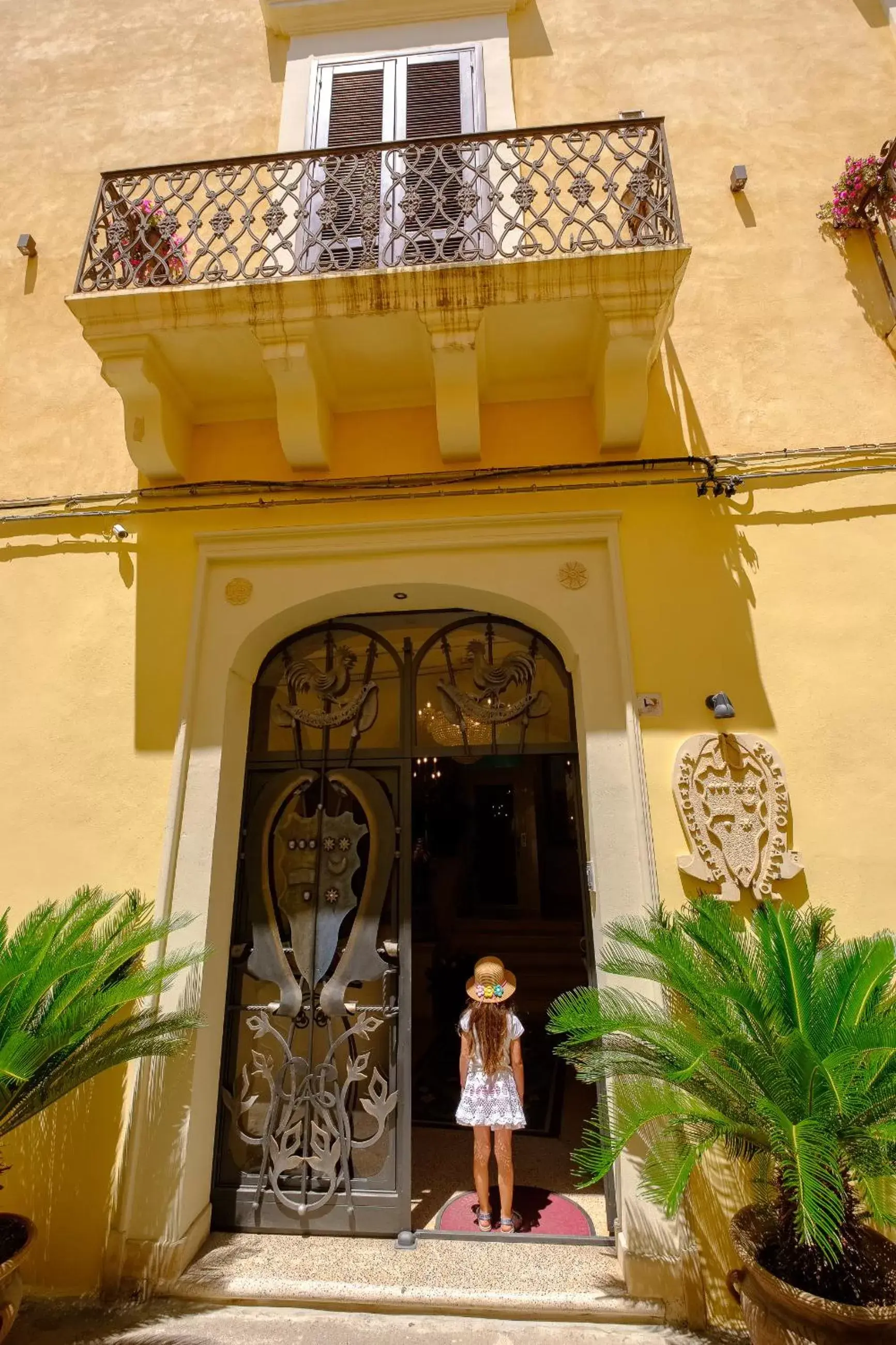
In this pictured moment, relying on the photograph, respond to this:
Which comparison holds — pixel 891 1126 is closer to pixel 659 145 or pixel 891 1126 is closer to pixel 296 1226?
pixel 296 1226

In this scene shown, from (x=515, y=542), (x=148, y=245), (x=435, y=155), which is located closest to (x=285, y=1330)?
(x=515, y=542)

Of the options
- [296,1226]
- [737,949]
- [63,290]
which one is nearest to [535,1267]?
[296,1226]

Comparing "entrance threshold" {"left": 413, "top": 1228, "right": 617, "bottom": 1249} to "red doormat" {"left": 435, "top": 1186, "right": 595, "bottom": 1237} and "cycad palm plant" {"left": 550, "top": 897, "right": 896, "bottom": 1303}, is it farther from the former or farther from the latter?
"cycad palm plant" {"left": 550, "top": 897, "right": 896, "bottom": 1303}

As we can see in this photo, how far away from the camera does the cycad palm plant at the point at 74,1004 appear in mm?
2904

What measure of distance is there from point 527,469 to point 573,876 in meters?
10.2

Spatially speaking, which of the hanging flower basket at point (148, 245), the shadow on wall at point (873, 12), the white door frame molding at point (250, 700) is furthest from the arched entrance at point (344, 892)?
the shadow on wall at point (873, 12)

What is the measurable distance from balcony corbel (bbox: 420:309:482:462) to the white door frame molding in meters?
0.52

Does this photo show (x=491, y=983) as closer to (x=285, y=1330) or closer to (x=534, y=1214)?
(x=534, y=1214)

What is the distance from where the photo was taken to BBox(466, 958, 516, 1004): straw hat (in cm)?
387

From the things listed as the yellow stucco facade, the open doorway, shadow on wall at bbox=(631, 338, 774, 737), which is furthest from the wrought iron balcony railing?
the open doorway

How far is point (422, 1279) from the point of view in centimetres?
338

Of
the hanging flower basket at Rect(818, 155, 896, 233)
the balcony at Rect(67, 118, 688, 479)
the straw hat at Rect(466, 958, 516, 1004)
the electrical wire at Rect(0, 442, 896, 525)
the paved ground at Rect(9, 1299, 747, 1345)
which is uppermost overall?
the hanging flower basket at Rect(818, 155, 896, 233)

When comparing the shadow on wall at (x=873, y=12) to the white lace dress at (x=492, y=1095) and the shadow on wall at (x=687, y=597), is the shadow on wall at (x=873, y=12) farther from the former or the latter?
the white lace dress at (x=492, y=1095)

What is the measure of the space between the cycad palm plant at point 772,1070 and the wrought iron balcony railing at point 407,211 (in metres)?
3.83
